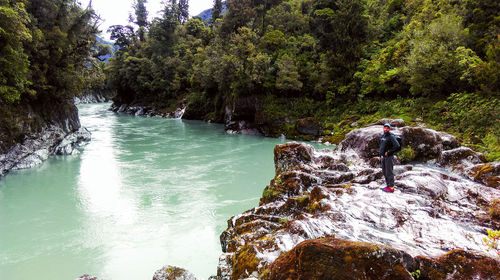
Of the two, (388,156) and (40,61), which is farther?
(40,61)

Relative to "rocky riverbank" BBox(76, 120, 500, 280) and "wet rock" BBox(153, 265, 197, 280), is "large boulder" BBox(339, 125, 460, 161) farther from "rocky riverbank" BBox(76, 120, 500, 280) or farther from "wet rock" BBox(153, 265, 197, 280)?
"wet rock" BBox(153, 265, 197, 280)

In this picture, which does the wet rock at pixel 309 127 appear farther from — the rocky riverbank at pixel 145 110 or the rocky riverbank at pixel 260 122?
the rocky riverbank at pixel 145 110

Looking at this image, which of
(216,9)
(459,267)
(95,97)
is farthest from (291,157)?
(95,97)

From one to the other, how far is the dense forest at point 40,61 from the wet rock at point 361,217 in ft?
48.7

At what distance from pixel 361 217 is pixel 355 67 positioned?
24.0 m

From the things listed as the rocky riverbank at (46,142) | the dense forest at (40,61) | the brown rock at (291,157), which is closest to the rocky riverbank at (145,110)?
the rocky riverbank at (46,142)

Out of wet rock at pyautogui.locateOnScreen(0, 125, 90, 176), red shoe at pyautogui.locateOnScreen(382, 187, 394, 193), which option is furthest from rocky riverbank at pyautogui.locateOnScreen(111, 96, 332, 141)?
red shoe at pyautogui.locateOnScreen(382, 187, 394, 193)

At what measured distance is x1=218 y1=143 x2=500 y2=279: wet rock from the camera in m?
4.57

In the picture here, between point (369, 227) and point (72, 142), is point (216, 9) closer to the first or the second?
point (72, 142)

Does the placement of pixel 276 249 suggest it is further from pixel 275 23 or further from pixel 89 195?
pixel 275 23

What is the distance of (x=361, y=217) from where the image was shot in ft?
17.7

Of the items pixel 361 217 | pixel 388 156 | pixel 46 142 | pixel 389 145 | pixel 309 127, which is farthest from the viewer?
pixel 309 127

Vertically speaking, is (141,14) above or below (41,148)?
above

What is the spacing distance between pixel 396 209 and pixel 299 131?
19.2 m
